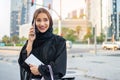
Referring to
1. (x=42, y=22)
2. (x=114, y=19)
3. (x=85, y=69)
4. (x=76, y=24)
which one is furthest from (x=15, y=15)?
(x=42, y=22)

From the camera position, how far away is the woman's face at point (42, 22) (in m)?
3.46

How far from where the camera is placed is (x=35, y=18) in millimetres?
3510

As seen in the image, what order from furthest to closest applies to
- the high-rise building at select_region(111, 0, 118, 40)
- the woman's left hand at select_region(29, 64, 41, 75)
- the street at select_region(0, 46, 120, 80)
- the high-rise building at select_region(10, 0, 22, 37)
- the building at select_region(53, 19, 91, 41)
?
1. the high-rise building at select_region(10, 0, 22, 37)
2. the building at select_region(53, 19, 91, 41)
3. the high-rise building at select_region(111, 0, 118, 40)
4. the street at select_region(0, 46, 120, 80)
5. the woman's left hand at select_region(29, 64, 41, 75)

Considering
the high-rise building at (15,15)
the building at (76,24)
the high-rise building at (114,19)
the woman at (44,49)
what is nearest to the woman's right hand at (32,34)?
the woman at (44,49)

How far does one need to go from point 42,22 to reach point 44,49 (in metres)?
0.25

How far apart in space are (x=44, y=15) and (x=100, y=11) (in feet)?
430

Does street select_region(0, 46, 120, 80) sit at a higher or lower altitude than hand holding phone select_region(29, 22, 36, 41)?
lower

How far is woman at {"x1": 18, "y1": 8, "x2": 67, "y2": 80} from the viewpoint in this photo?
3.38 m

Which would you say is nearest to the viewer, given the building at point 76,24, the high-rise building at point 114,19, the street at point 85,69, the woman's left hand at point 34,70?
the woman's left hand at point 34,70

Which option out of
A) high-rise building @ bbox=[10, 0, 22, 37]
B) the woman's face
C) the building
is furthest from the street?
high-rise building @ bbox=[10, 0, 22, 37]

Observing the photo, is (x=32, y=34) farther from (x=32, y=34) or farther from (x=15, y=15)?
(x=15, y=15)

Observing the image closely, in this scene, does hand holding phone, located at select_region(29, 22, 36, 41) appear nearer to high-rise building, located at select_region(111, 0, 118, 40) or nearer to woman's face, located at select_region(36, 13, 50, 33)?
woman's face, located at select_region(36, 13, 50, 33)

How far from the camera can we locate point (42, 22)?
3.48 metres

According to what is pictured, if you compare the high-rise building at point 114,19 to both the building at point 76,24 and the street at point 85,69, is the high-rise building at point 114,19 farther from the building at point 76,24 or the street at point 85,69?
the street at point 85,69
